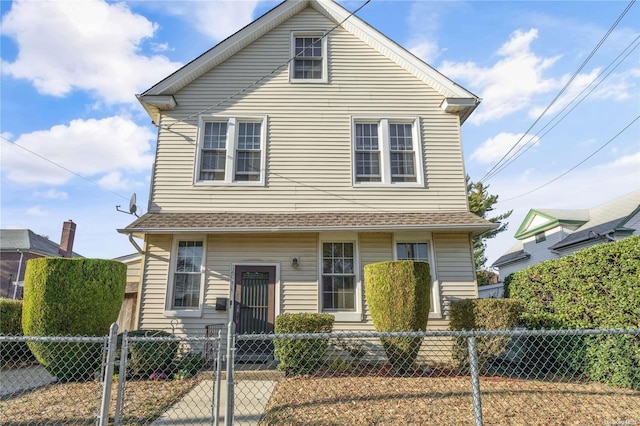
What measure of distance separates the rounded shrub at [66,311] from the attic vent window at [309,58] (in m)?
6.92

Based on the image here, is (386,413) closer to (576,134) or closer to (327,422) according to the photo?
(327,422)

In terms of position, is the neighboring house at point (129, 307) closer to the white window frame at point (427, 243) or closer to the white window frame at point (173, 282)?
the white window frame at point (173, 282)

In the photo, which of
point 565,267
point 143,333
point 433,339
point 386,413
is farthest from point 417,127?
point 143,333

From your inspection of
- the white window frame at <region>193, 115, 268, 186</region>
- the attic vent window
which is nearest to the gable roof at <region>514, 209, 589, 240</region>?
the attic vent window

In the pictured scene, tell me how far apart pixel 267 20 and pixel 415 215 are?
6847mm

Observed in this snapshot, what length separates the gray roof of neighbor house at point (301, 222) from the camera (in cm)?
784

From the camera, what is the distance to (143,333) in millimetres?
6855

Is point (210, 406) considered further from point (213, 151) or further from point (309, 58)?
point (309, 58)

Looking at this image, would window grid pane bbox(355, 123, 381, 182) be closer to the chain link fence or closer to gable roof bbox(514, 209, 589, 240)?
the chain link fence

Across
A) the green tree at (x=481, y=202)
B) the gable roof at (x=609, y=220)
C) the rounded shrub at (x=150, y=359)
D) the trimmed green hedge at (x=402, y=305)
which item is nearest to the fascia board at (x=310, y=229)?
the trimmed green hedge at (x=402, y=305)

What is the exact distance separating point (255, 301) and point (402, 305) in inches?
135

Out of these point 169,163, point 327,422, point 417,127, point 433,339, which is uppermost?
point 417,127

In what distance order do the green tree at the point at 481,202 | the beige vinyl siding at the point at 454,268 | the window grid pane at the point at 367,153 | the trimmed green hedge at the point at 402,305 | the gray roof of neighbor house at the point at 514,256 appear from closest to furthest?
the trimmed green hedge at the point at 402,305, the beige vinyl siding at the point at 454,268, the window grid pane at the point at 367,153, the gray roof of neighbor house at the point at 514,256, the green tree at the point at 481,202

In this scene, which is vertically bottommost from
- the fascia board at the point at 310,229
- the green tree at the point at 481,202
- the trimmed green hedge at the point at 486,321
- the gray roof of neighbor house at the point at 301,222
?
the trimmed green hedge at the point at 486,321
